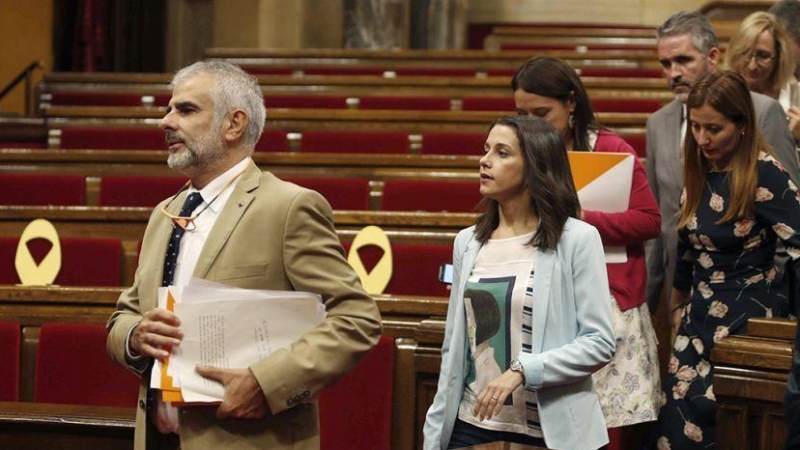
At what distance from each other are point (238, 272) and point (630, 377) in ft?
2.38

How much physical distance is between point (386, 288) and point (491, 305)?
998 mm

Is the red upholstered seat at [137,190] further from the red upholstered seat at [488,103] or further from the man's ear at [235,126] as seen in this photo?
the man's ear at [235,126]

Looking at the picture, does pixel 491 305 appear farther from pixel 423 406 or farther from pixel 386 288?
pixel 386 288

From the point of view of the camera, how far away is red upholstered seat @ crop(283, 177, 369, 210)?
11.3 feet

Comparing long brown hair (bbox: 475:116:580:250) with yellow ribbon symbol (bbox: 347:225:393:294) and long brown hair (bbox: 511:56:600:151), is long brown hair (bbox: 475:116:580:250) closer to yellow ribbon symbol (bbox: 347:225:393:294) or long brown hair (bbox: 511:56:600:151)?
long brown hair (bbox: 511:56:600:151)

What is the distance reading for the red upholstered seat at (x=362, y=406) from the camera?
86.9 inches

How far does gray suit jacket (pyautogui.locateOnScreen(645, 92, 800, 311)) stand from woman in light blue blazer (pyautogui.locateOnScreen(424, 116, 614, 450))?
1.96 ft

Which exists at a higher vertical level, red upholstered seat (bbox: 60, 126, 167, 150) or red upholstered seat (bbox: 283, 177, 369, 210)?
red upholstered seat (bbox: 60, 126, 167, 150)

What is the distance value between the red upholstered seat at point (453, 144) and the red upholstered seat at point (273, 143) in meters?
0.49

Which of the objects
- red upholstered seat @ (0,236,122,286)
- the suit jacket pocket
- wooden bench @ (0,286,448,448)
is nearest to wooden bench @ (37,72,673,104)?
red upholstered seat @ (0,236,122,286)

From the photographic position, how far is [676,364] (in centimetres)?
204

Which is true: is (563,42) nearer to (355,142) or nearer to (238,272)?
(355,142)

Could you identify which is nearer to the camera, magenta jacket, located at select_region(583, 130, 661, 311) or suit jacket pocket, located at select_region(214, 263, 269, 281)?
suit jacket pocket, located at select_region(214, 263, 269, 281)

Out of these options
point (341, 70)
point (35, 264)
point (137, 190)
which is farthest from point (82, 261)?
point (341, 70)
